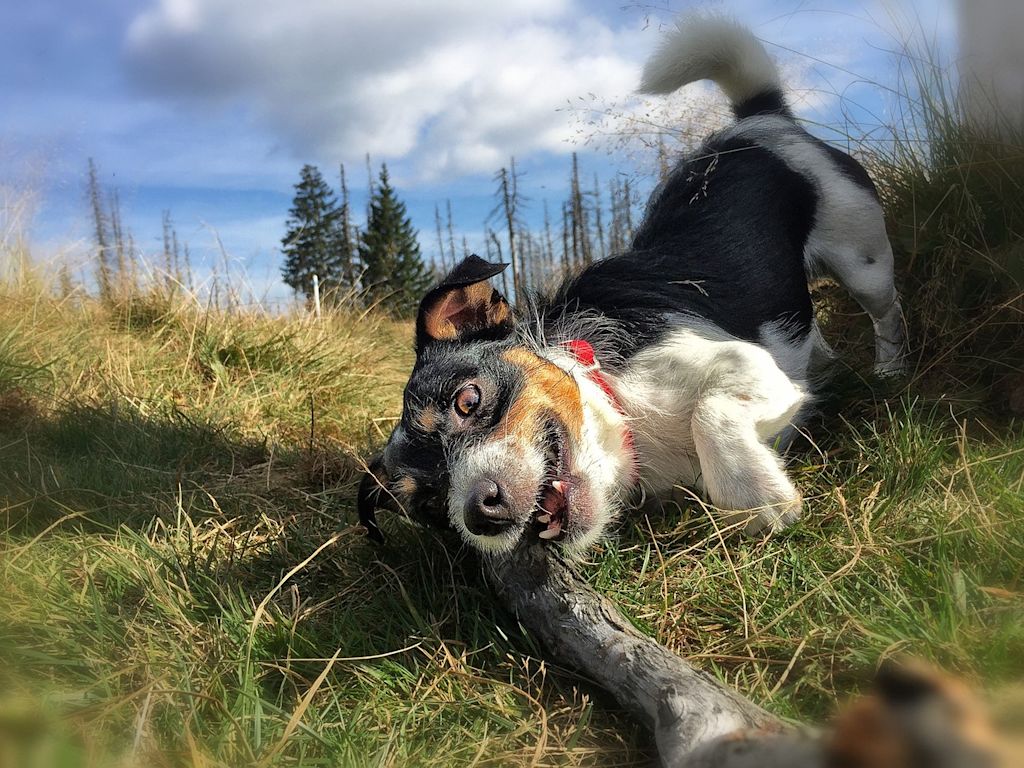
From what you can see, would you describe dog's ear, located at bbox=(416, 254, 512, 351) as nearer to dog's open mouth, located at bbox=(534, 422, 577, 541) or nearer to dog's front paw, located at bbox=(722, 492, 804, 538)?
dog's open mouth, located at bbox=(534, 422, 577, 541)

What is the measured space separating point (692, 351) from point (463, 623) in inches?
53.7

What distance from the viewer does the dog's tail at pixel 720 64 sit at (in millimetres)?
4016

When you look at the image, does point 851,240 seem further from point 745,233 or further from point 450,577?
point 450,577

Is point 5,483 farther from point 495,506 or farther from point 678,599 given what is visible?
point 678,599

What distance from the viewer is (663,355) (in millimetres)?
2828

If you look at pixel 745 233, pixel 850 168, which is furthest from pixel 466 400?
pixel 850 168

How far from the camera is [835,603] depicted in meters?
1.92

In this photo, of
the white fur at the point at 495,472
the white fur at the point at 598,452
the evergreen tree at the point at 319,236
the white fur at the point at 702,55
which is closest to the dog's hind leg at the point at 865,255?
the white fur at the point at 702,55

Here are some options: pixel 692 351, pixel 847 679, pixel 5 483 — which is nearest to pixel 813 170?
pixel 692 351

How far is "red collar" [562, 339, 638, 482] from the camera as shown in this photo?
9.02 feet

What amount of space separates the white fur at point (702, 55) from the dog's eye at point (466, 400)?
2432 millimetres

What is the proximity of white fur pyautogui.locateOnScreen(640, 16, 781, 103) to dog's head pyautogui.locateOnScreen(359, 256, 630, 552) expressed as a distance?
1.99m

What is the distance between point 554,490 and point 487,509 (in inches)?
11.3

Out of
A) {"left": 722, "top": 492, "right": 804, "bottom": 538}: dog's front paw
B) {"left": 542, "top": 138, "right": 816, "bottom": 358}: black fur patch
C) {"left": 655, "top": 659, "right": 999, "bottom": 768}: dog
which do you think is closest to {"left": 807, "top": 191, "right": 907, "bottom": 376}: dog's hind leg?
{"left": 542, "top": 138, "right": 816, "bottom": 358}: black fur patch
